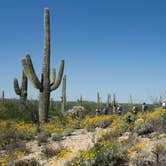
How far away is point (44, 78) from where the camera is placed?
54.0ft

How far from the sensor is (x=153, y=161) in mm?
6527

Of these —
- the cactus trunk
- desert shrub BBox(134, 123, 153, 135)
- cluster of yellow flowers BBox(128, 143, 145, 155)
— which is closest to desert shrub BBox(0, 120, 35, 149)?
the cactus trunk

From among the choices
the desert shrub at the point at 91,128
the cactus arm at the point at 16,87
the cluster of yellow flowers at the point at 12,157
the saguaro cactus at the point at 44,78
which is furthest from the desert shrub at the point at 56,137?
the cactus arm at the point at 16,87

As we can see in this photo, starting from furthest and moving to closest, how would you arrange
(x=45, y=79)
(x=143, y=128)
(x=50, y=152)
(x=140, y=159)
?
(x=45, y=79) → (x=143, y=128) → (x=50, y=152) → (x=140, y=159)

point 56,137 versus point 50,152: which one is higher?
point 56,137

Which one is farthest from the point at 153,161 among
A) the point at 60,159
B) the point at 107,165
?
the point at 60,159

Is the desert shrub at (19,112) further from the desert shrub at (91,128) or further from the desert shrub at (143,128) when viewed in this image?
the desert shrub at (143,128)

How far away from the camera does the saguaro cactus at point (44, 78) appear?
15750 mm

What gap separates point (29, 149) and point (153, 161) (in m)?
4.05

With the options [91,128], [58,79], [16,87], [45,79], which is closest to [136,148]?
[91,128]

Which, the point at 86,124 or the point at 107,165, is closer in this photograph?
the point at 107,165

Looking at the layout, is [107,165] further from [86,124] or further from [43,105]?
[43,105]

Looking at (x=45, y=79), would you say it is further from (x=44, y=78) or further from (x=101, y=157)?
(x=101, y=157)

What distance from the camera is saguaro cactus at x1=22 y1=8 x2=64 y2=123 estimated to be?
15.8 metres
